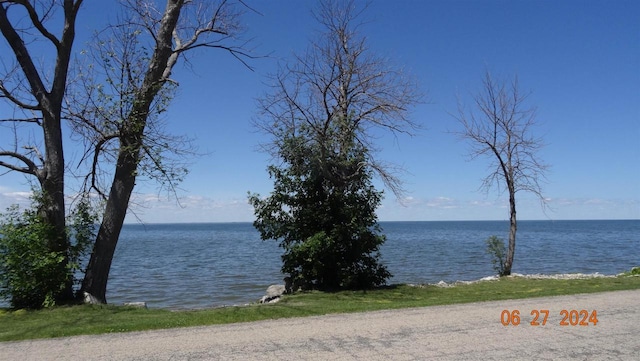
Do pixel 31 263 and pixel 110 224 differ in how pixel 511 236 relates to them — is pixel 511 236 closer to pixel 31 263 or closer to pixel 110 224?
pixel 110 224

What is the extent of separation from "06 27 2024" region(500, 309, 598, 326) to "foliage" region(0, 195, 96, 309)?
9.03 metres

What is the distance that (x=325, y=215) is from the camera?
14.9 meters

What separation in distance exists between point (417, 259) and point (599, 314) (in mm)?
27838

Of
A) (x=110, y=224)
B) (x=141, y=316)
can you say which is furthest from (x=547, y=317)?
(x=110, y=224)

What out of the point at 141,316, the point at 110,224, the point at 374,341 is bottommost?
the point at 141,316

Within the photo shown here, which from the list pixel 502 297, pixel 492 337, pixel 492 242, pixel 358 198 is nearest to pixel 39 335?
pixel 492 337

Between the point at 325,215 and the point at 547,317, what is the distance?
25.5ft

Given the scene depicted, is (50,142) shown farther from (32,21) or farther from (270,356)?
(270,356)

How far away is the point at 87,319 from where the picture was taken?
9117mm

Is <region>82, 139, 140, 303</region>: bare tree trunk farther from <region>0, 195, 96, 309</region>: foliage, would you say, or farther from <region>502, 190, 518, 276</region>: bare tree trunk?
<region>502, 190, 518, 276</region>: bare tree trunk

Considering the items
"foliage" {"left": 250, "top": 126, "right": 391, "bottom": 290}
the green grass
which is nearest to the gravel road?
the green grass

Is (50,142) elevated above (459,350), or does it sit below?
above

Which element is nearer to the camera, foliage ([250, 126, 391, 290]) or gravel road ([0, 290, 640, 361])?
gravel road ([0, 290, 640, 361])

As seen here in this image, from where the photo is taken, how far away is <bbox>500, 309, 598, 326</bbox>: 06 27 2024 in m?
7.67
